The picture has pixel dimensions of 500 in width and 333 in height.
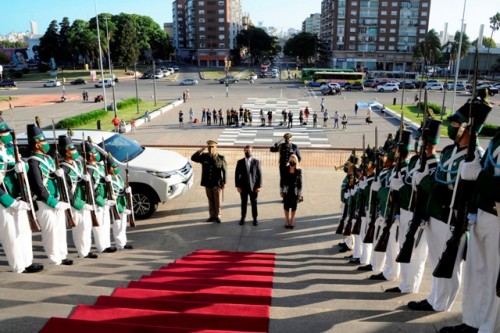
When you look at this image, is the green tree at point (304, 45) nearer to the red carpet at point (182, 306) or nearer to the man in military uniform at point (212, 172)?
the man in military uniform at point (212, 172)

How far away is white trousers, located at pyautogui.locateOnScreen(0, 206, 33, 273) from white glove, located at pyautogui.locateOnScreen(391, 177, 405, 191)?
186 inches

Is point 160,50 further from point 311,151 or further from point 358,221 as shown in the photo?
point 358,221

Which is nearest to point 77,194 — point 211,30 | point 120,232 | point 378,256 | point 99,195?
point 99,195

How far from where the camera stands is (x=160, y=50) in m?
106

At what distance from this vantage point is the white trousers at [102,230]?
646cm

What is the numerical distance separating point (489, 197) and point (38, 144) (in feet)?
17.7

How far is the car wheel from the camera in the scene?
8914mm

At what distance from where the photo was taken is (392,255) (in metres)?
5.26

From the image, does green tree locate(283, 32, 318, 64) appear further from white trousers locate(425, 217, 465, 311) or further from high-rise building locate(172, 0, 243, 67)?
white trousers locate(425, 217, 465, 311)

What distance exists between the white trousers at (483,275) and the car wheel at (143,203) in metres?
6.80

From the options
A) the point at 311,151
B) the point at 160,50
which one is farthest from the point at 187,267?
the point at 160,50

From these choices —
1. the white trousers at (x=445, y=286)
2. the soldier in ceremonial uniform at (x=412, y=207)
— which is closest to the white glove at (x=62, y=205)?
the soldier in ceremonial uniform at (x=412, y=207)

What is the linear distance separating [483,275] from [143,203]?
23.1 feet

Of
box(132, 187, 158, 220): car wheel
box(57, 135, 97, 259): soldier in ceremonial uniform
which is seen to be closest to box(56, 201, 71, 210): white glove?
box(57, 135, 97, 259): soldier in ceremonial uniform
